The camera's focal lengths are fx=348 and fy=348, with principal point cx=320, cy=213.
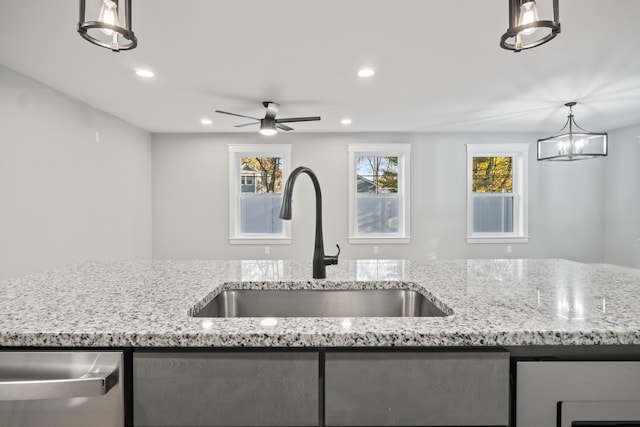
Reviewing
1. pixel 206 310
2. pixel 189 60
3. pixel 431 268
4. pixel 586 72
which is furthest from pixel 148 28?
pixel 586 72

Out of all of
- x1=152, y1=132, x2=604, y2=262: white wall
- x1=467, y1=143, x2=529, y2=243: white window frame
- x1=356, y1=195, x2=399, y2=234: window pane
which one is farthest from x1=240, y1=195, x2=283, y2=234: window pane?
x1=467, y1=143, x2=529, y2=243: white window frame

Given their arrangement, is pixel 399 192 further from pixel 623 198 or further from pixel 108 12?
pixel 108 12

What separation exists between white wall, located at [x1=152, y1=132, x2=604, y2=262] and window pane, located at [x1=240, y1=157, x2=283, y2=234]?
333 mm

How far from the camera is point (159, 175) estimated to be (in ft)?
20.7

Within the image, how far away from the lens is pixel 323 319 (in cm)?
81

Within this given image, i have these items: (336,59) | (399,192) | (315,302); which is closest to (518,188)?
(399,192)

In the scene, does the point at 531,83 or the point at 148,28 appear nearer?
the point at 148,28

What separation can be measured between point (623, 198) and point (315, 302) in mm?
6989

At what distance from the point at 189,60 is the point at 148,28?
0.60m

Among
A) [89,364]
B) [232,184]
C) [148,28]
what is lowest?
[89,364]

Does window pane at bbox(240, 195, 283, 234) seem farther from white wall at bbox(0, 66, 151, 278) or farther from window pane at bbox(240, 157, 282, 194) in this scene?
white wall at bbox(0, 66, 151, 278)

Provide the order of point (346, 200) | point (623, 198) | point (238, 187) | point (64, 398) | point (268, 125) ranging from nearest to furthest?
point (64, 398)
point (268, 125)
point (623, 198)
point (346, 200)
point (238, 187)

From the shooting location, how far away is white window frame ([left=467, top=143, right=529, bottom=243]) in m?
6.30

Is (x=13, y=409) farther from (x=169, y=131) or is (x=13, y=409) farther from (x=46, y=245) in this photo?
(x=169, y=131)
